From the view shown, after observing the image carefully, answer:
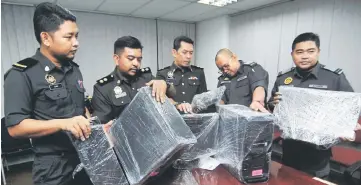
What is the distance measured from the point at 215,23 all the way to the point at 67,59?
421 centimetres

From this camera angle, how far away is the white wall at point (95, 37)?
3605mm

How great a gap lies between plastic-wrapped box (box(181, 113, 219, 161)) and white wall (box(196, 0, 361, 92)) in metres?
2.94

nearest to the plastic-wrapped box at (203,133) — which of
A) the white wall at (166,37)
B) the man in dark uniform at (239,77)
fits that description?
the man in dark uniform at (239,77)

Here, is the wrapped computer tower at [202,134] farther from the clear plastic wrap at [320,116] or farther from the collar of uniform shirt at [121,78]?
the collar of uniform shirt at [121,78]

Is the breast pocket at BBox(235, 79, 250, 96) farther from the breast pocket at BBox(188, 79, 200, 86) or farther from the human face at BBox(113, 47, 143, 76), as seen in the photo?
the human face at BBox(113, 47, 143, 76)

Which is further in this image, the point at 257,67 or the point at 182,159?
the point at 257,67

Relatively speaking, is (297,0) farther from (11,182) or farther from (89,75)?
(11,182)

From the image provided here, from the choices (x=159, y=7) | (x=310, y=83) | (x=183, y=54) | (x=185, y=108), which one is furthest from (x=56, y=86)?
(x=159, y=7)

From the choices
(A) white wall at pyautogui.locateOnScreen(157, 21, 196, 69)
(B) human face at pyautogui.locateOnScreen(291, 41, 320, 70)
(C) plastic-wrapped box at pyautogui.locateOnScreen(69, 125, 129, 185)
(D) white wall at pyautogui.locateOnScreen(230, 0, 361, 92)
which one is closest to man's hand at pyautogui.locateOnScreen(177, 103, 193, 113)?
(C) plastic-wrapped box at pyautogui.locateOnScreen(69, 125, 129, 185)

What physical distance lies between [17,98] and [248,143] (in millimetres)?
1176

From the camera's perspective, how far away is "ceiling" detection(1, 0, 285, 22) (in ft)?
11.8

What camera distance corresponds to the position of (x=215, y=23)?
16.2 feet

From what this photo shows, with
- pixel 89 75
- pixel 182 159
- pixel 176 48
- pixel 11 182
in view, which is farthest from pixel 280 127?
pixel 89 75

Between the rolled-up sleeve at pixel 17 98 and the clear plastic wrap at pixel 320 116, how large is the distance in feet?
4.62
